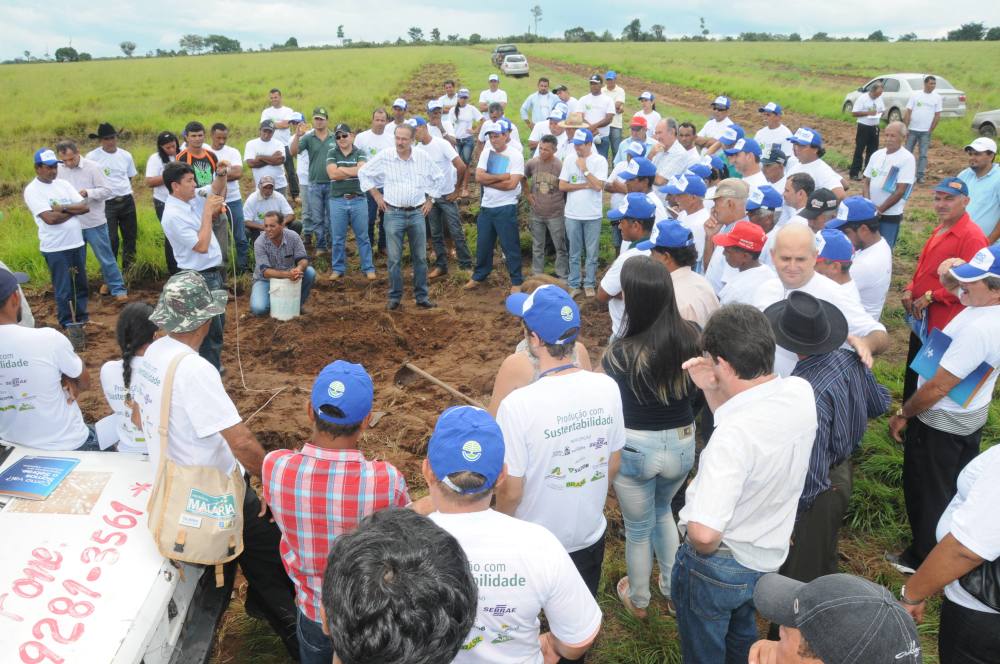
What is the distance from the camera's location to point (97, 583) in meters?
2.58

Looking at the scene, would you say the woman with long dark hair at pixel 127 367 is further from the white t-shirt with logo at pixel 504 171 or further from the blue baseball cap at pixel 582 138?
the blue baseball cap at pixel 582 138

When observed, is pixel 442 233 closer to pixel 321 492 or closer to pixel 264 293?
pixel 264 293

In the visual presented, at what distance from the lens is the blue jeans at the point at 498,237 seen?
841 cm

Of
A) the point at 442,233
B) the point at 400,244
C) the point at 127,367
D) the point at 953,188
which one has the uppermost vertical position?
the point at 953,188

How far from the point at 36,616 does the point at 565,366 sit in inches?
83.4

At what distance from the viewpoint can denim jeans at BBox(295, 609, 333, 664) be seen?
2672 millimetres

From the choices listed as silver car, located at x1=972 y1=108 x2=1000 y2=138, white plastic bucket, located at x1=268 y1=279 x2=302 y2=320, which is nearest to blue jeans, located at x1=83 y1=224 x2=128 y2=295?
white plastic bucket, located at x1=268 y1=279 x2=302 y2=320

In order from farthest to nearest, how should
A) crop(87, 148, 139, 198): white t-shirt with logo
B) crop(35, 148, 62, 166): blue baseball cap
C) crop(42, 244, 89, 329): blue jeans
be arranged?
1. crop(87, 148, 139, 198): white t-shirt with logo
2. crop(42, 244, 89, 329): blue jeans
3. crop(35, 148, 62, 166): blue baseball cap

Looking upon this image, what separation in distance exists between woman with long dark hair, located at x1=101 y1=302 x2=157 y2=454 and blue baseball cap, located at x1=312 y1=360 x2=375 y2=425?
52.5 inches

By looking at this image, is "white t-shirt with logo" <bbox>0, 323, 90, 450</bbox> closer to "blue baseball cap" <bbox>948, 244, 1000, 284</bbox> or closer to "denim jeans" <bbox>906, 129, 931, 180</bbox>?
"blue baseball cap" <bbox>948, 244, 1000, 284</bbox>

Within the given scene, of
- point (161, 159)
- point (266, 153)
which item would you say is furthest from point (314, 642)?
point (266, 153)

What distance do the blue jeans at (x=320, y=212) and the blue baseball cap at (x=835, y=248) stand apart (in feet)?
23.5

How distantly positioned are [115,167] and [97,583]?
25.5ft

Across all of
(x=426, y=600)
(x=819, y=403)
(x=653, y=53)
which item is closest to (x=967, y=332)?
(x=819, y=403)
